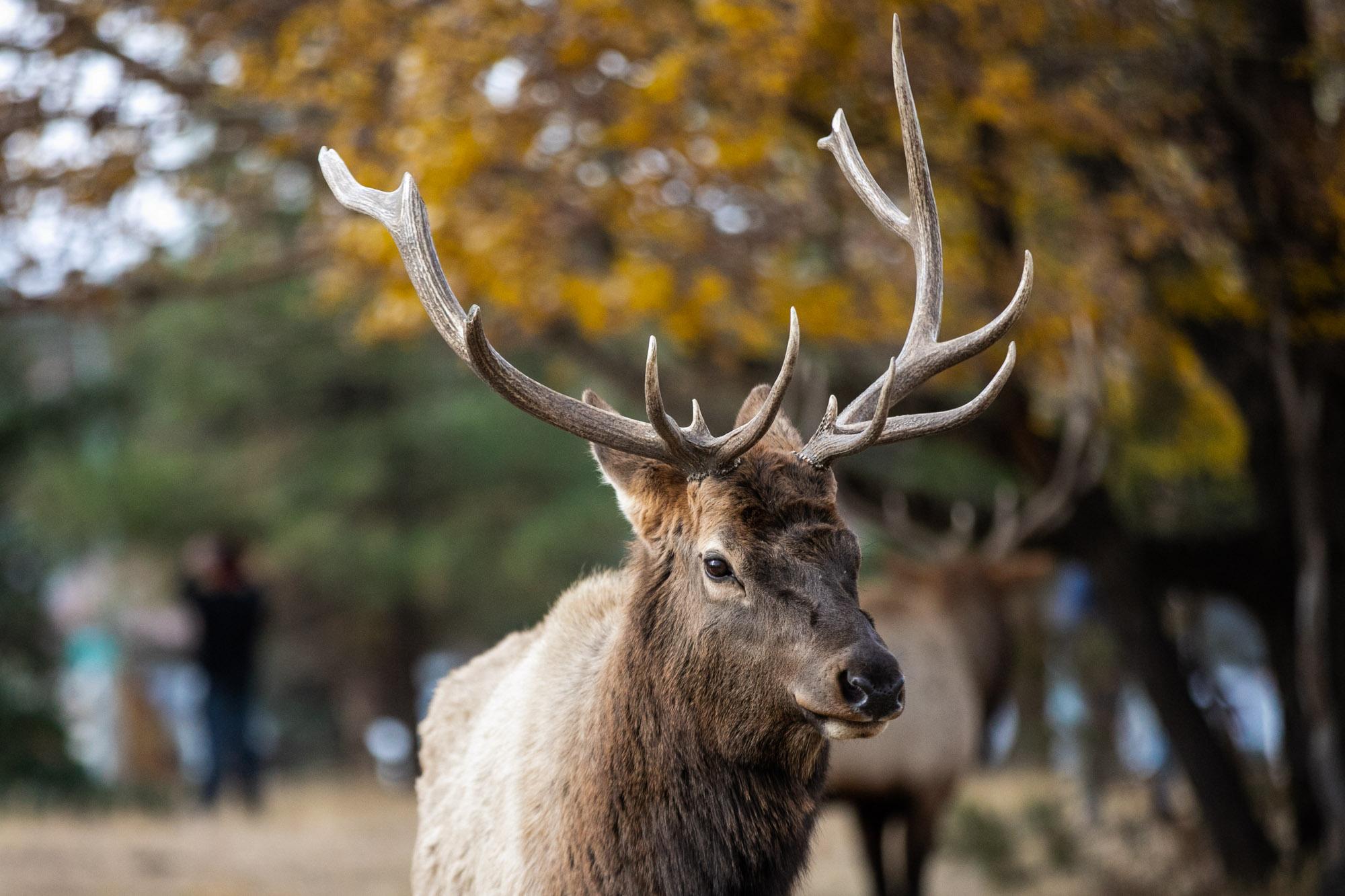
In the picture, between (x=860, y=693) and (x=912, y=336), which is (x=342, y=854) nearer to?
(x=912, y=336)

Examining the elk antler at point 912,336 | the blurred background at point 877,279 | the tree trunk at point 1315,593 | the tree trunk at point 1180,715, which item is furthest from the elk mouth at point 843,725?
the tree trunk at point 1180,715

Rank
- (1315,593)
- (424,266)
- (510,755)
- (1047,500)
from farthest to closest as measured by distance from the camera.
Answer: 1. (1047,500)
2. (1315,593)
3. (510,755)
4. (424,266)

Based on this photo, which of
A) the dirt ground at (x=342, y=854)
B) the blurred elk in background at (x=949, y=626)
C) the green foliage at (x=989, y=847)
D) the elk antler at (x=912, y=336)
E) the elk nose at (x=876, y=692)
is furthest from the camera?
the green foliage at (x=989, y=847)

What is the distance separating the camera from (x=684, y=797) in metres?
3.63

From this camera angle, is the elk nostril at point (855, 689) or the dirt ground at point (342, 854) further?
the dirt ground at point (342, 854)

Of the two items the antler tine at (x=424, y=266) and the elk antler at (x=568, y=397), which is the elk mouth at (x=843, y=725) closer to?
the elk antler at (x=568, y=397)

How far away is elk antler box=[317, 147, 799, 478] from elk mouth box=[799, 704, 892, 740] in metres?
0.69

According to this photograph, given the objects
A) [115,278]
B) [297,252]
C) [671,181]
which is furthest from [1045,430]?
[115,278]

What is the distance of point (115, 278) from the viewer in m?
8.79

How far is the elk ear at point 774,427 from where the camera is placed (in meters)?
4.03

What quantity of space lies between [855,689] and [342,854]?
7228mm

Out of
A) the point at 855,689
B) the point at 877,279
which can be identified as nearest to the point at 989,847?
the point at 877,279

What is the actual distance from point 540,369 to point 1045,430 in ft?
30.3

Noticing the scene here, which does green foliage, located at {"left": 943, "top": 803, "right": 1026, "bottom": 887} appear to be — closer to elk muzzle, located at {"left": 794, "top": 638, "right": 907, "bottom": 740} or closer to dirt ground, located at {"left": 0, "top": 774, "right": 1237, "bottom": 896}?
dirt ground, located at {"left": 0, "top": 774, "right": 1237, "bottom": 896}
